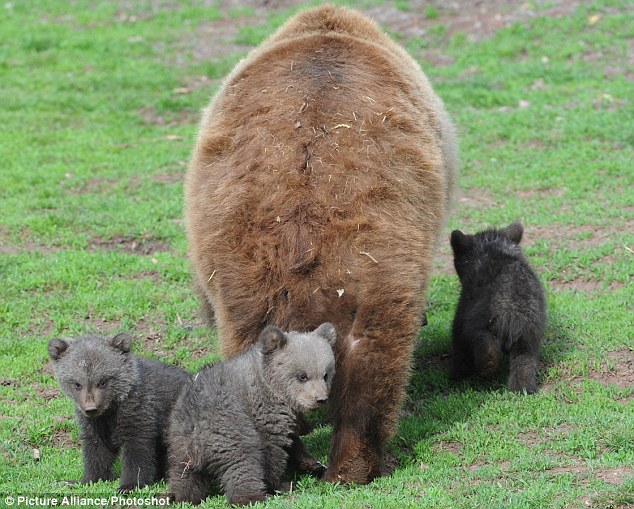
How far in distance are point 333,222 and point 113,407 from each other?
1861mm

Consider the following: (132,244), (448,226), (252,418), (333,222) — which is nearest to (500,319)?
(333,222)

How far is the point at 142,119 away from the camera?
570 inches

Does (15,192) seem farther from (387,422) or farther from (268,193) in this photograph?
(387,422)

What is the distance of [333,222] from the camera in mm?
6215

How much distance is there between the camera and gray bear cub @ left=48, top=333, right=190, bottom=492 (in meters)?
6.20

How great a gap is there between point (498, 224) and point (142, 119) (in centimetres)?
607

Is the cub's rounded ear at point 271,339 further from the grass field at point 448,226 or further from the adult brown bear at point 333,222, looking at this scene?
the grass field at point 448,226

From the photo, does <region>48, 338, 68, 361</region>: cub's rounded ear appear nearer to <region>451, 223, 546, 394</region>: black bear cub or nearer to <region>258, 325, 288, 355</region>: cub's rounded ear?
<region>258, 325, 288, 355</region>: cub's rounded ear

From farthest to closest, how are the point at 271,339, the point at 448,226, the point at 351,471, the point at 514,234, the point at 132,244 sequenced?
the point at 448,226
the point at 132,244
the point at 514,234
the point at 351,471
the point at 271,339

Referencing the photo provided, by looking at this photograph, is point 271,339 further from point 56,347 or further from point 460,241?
point 460,241

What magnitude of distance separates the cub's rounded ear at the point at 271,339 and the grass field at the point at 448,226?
0.90 meters

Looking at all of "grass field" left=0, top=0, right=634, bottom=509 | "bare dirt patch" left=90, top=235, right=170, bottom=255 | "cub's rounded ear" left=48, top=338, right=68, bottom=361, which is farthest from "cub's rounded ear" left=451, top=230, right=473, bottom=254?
"bare dirt patch" left=90, top=235, right=170, bottom=255

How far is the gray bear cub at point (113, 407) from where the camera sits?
6195mm

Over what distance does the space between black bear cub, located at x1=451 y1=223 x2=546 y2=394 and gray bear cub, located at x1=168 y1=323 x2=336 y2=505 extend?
84.6 inches
